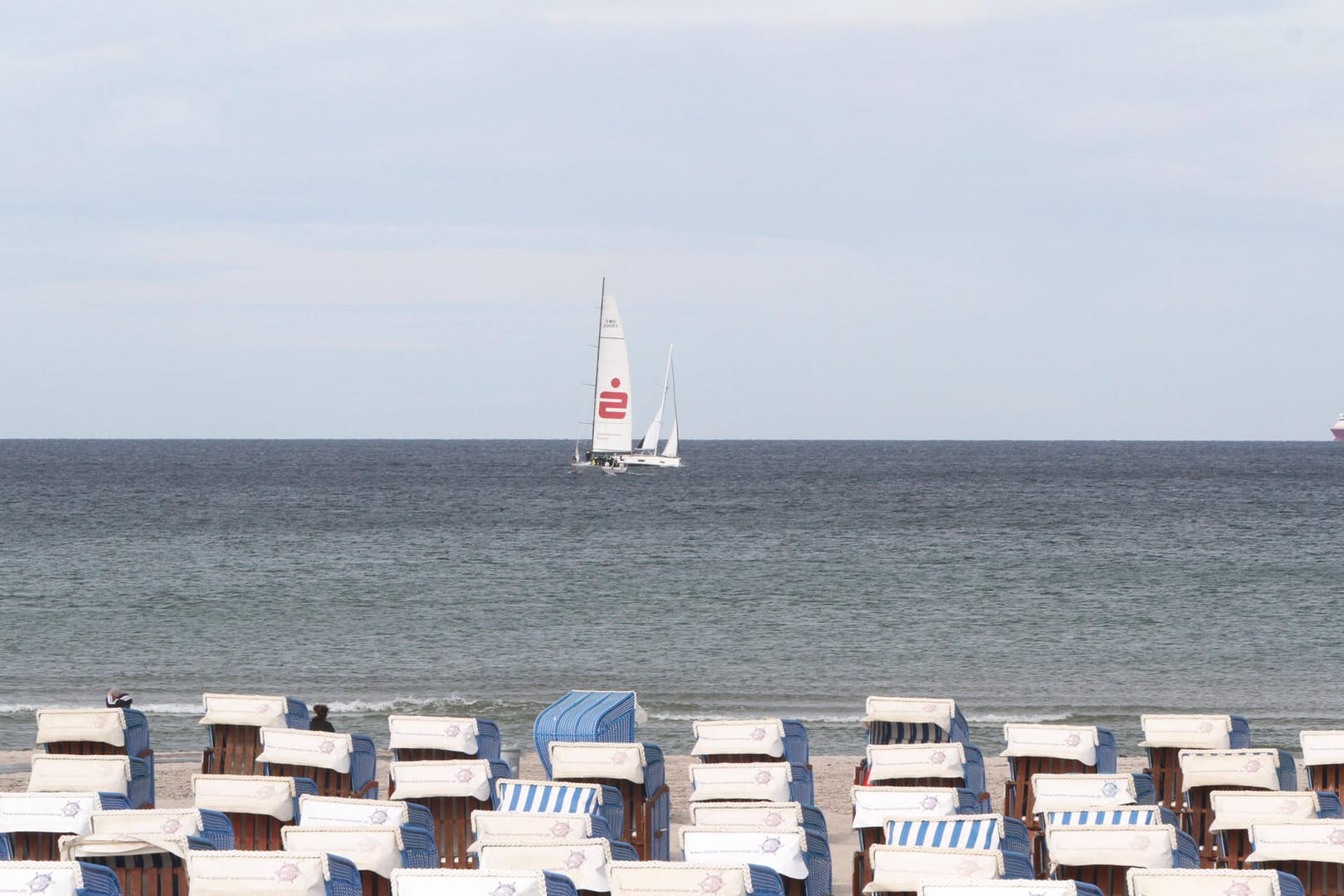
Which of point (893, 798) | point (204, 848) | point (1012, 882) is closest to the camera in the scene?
point (1012, 882)

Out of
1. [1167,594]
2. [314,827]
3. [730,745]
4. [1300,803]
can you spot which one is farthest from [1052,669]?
[314,827]

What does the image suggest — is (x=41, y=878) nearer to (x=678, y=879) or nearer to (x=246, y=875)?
(x=246, y=875)

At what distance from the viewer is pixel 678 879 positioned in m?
6.73

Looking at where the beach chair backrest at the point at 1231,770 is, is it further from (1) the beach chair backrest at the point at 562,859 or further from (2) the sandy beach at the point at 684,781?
(1) the beach chair backrest at the point at 562,859

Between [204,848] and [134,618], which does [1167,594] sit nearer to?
[134,618]

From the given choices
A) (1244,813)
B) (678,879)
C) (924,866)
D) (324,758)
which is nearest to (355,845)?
(678,879)

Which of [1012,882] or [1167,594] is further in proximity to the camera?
[1167,594]

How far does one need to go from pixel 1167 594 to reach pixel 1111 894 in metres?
37.3

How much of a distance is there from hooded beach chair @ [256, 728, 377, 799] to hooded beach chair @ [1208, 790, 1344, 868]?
6093 millimetres

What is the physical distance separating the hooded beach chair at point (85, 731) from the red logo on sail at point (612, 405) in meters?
96.5

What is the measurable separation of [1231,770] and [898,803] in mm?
3212

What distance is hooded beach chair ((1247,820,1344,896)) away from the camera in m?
8.04

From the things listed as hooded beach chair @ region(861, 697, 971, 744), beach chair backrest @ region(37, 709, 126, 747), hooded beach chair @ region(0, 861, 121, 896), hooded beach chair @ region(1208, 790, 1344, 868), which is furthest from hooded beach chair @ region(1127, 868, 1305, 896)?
beach chair backrest @ region(37, 709, 126, 747)

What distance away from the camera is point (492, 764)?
1199 cm
